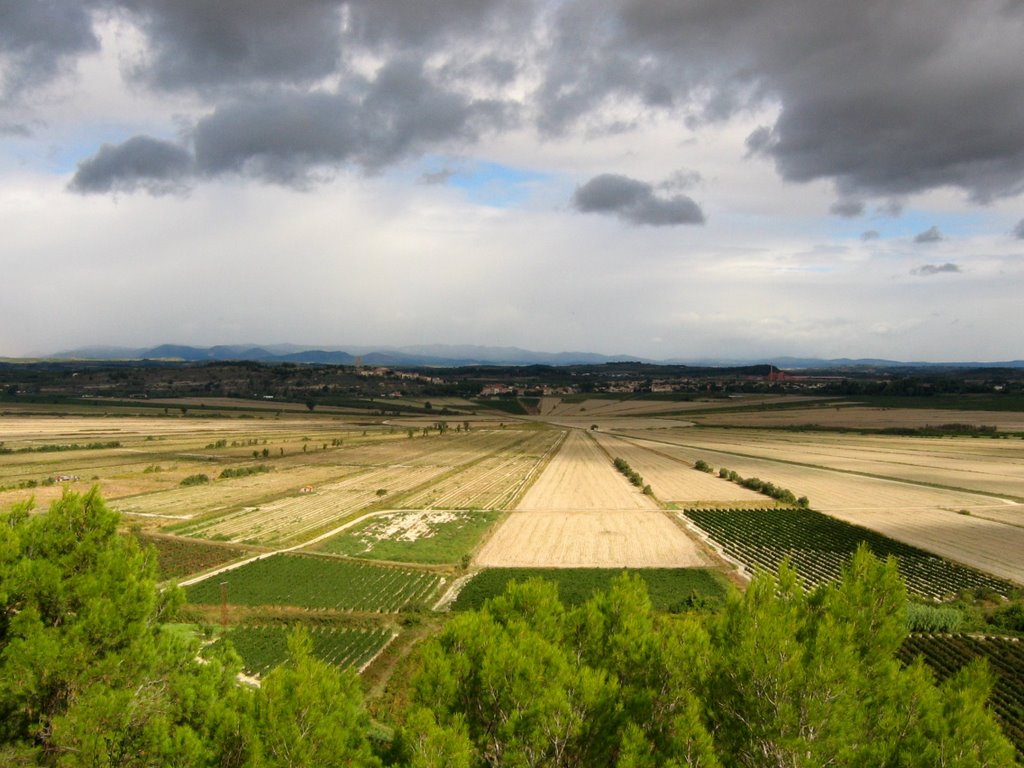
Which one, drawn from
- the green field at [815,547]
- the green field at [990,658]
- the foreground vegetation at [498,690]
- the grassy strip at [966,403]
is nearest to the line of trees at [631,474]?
the green field at [815,547]

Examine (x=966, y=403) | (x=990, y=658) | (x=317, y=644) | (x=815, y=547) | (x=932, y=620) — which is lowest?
(x=815, y=547)

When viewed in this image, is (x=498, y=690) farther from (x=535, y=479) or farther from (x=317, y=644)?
(x=535, y=479)

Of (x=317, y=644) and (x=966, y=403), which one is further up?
(x=966, y=403)

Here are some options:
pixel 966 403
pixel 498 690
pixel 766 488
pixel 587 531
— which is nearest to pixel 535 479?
pixel 587 531

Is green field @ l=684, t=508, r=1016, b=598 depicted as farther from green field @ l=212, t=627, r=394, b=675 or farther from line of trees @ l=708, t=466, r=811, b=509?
green field @ l=212, t=627, r=394, b=675

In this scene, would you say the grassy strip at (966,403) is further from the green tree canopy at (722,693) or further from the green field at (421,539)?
the green tree canopy at (722,693)

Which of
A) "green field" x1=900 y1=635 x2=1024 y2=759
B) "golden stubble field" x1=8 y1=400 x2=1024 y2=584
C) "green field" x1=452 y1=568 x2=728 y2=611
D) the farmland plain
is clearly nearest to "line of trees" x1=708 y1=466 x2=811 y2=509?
"golden stubble field" x1=8 y1=400 x2=1024 y2=584
